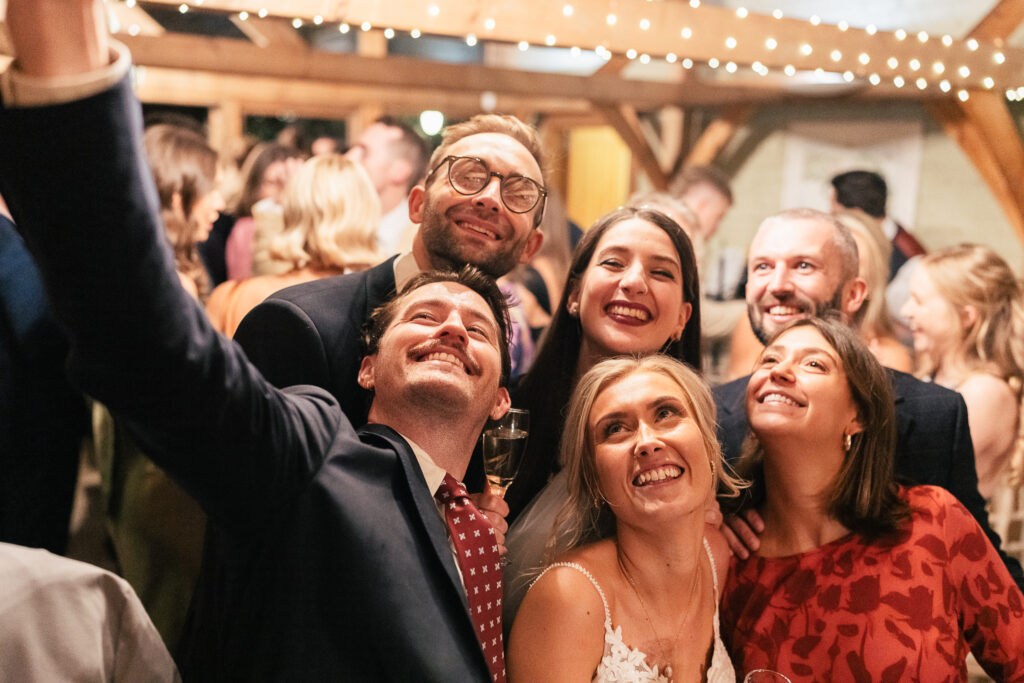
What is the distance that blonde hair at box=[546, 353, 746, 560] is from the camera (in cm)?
173

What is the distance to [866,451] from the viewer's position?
1919 millimetres

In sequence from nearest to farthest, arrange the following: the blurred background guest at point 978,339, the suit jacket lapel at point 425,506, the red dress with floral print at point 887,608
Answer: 1. the suit jacket lapel at point 425,506
2. the red dress with floral print at point 887,608
3. the blurred background guest at point 978,339

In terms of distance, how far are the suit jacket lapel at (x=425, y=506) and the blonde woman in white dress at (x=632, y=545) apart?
292 millimetres

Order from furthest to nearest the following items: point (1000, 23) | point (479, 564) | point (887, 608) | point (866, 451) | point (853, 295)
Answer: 1. point (1000, 23)
2. point (853, 295)
3. point (866, 451)
4. point (887, 608)
5. point (479, 564)

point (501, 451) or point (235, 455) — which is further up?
point (235, 455)

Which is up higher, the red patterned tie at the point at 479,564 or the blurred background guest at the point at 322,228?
the blurred background guest at the point at 322,228

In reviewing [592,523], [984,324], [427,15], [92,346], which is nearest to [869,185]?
[984,324]

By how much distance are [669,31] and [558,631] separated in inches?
105

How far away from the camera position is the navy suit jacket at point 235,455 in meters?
0.78

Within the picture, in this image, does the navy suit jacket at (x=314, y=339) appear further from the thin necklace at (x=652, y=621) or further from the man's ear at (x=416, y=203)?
the thin necklace at (x=652, y=621)

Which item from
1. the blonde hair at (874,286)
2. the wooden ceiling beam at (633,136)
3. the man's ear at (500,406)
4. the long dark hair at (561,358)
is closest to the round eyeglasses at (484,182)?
the long dark hair at (561,358)

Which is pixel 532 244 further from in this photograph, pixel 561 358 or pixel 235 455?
pixel 235 455

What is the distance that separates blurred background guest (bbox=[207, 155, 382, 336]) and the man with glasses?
35.5 inches

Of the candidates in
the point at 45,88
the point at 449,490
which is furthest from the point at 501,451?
the point at 45,88
